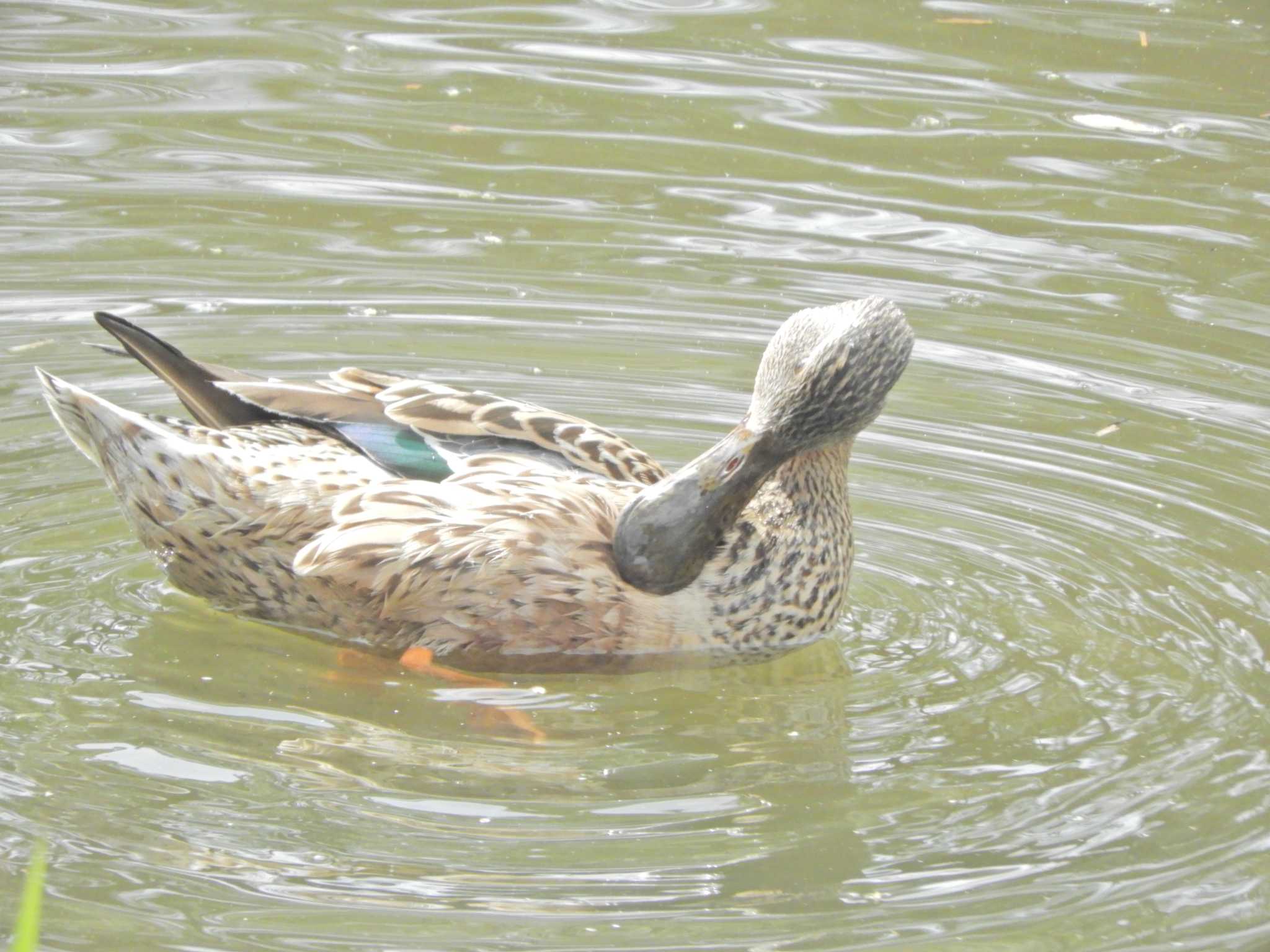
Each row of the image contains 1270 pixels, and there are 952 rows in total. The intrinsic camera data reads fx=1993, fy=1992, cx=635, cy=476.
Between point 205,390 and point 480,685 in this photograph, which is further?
point 205,390

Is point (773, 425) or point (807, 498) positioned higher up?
point (773, 425)

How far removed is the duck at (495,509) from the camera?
234 inches

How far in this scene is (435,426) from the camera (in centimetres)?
623

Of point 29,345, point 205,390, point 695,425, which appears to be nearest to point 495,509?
point 205,390

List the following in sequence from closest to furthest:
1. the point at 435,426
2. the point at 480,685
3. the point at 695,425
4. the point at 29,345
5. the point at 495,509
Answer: the point at 480,685 < the point at 495,509 < the point at 435,426 < the point at 695,425 < the point at 29,345

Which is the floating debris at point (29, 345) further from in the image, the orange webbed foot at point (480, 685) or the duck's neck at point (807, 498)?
the duck's neck at point (807, 498)

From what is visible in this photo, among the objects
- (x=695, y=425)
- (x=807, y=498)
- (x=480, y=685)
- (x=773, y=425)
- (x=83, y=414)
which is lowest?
(x=480, y=685)

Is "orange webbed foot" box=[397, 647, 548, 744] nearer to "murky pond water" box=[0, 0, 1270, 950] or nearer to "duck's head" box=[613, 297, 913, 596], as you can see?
"murky pond water" box=[0, 0, 1270, 950]

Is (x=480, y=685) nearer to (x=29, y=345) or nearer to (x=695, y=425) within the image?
(x=695, y=425)

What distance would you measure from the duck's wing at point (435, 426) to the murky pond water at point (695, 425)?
672mm

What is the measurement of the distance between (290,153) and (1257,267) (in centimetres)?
491

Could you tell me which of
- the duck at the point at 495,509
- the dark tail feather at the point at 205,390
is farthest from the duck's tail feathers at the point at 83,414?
the dark tail feather at the point at 205,390

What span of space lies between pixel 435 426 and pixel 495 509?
1.31 ft

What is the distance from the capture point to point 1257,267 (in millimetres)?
A: 9438
